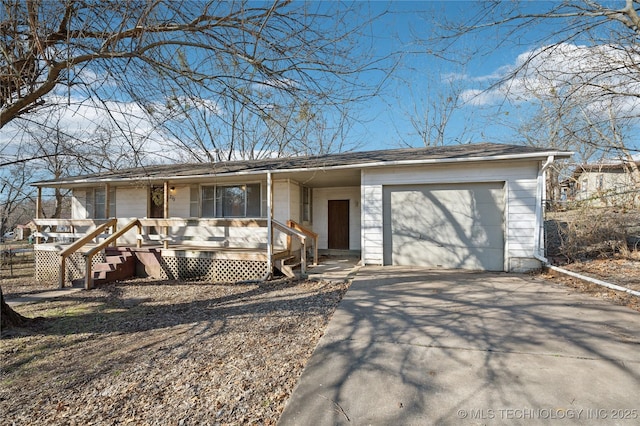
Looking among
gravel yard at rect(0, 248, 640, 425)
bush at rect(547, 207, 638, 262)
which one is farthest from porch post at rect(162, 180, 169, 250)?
bush at rect(547, 207, 638, 262)

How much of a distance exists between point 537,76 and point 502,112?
3.03ft

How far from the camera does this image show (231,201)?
10.4 meters

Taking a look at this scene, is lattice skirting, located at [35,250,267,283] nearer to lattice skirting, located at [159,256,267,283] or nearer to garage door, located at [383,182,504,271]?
lattice skirting, located at [159,256,267,283]

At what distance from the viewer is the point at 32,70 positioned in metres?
3.81

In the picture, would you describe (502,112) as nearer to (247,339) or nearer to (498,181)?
(498,181)

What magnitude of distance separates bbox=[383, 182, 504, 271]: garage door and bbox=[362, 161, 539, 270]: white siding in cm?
17

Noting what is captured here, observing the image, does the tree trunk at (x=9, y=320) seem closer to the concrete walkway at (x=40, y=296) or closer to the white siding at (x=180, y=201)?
the concrete walkway at (x=40, y=296)

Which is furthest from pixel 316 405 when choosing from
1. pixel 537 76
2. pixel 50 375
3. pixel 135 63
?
pixel 537 76

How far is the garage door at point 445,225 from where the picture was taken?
7312 mm

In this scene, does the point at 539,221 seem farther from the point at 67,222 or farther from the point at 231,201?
the point at 67,222

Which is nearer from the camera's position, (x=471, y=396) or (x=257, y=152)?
(x=471, y=396)

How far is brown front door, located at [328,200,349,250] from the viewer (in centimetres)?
1124

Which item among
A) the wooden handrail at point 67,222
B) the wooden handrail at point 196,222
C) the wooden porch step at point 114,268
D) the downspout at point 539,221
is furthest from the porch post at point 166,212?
the downspout at point 539,221

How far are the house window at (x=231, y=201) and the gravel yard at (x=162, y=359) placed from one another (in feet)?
14.9
